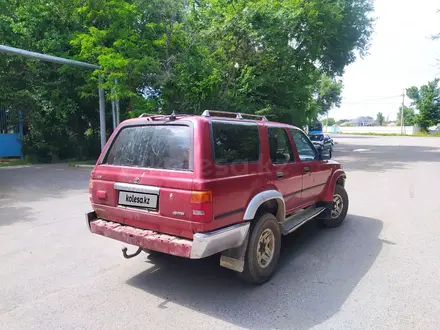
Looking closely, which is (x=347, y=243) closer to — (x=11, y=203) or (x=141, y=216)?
(x=141, y=216)

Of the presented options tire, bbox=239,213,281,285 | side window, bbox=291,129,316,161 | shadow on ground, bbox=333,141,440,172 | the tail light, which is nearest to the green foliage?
shadow on ground, bbox=333,141,440,172

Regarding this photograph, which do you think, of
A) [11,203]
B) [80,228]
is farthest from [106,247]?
[11,203]

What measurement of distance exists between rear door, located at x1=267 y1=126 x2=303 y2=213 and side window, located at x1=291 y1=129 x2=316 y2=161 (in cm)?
28

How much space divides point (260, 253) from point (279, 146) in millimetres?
1436

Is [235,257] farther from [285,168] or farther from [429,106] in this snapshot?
[429,106]

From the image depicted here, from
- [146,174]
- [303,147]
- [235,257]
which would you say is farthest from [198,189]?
[303,147]

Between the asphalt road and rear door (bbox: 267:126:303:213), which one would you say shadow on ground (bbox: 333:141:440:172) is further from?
rear door (bbox: 267:126:303:213)

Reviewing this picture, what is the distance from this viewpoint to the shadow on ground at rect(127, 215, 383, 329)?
3158mm

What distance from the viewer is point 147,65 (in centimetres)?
1278

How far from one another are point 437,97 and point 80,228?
6310 centimetres

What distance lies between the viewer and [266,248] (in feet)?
12.8

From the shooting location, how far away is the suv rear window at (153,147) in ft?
11.2

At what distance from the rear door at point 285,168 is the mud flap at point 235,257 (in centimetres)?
98

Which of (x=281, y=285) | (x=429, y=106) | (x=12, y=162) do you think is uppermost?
(x=429, y=106)
